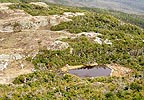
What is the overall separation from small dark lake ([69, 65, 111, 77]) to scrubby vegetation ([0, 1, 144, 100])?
7.14 feet

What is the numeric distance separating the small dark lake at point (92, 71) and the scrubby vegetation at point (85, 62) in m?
2.18

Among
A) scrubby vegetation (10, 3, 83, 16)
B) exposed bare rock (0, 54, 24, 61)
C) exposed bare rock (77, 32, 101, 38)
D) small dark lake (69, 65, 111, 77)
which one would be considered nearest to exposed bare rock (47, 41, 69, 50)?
exposed bare rock (0, 54, 24, 61)

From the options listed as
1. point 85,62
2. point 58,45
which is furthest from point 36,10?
point 85,62

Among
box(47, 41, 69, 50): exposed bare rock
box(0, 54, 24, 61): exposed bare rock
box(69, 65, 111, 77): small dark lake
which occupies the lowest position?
box(69, 65, 111, 77): small dark lake

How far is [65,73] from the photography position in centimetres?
7044

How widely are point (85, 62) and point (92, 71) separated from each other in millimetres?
4809

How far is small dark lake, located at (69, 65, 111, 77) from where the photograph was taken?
2798 inches

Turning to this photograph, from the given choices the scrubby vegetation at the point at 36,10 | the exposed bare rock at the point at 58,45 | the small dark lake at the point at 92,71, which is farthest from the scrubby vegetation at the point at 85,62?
the small dark lake at the point at 92,71

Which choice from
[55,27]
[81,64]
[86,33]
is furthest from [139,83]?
[55,27]

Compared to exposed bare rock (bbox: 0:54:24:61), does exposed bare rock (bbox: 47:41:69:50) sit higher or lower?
higher

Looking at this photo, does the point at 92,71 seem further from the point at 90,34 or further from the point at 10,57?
the point at 90,34

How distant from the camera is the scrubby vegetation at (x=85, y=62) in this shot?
4772 cm

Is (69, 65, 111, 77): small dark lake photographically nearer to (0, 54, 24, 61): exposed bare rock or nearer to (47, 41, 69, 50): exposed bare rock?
(47, 41, 69, 50): exposed bare rock

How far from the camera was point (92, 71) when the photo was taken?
73000 mm
